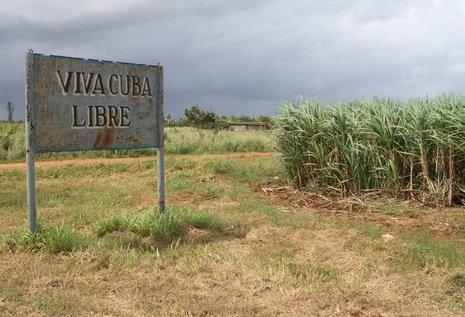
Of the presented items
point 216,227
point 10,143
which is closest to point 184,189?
point 216,227

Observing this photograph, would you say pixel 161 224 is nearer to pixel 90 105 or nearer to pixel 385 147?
pixel 90 105

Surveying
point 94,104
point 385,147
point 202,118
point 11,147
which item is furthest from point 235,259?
point 202,118

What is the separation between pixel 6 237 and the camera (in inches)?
217

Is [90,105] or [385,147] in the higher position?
[90,105]

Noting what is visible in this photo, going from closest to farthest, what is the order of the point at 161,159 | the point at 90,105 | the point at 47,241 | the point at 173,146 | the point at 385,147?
the point at 47,241 → the point at 90,105 → the point at 161,159 → the point at 385,147 → the point at 173,146

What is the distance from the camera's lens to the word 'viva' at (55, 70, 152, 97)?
5.68 metres

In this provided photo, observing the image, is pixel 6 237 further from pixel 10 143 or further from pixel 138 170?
pixel 10 143

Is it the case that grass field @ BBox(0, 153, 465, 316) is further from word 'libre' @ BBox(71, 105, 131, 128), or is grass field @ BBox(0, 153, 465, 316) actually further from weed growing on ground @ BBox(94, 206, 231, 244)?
word 'libre' @ BBox(71, 105, 131, 128)

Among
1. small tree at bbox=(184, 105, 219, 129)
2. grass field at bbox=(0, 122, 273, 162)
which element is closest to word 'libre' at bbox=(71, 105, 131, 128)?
grass field at bbox=(0, 122, 273, 162)

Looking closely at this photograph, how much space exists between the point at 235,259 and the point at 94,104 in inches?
94.9

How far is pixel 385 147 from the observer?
8742 mm

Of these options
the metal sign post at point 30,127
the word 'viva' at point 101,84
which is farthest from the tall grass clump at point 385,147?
the metal sign post at point 30,127

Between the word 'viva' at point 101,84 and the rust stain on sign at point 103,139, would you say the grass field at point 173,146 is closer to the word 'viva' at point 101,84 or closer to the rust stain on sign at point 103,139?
the word 'viva' at point 101,84

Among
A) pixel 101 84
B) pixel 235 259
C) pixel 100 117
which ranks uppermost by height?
pixel 101 84
